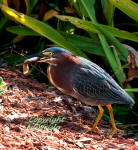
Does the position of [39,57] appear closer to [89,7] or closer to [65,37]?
[65,37]

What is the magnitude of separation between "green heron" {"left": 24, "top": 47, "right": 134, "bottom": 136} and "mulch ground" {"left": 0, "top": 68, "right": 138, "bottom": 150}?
28cm

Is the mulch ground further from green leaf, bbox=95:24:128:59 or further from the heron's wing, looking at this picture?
green leaf, bbox=95:24:128:59

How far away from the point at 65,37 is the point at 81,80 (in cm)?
142

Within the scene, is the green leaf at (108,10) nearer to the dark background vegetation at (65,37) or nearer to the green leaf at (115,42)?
the dark background vegetation at (65,37)

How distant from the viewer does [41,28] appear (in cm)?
529

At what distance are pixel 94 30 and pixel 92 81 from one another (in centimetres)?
109

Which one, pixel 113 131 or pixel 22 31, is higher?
pixel 22 31

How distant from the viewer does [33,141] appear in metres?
3.55

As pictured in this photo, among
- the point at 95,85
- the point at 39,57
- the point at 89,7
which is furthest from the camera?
the point at 89,7

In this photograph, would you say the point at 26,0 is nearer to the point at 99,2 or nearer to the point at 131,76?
the point at 99,2

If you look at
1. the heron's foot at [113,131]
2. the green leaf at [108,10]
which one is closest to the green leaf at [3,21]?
the green leaf at [108,10]

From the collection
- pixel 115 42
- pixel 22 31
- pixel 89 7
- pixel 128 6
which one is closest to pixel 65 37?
pixel 89 7

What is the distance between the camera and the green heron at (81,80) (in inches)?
169

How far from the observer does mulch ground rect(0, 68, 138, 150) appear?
3.59m
